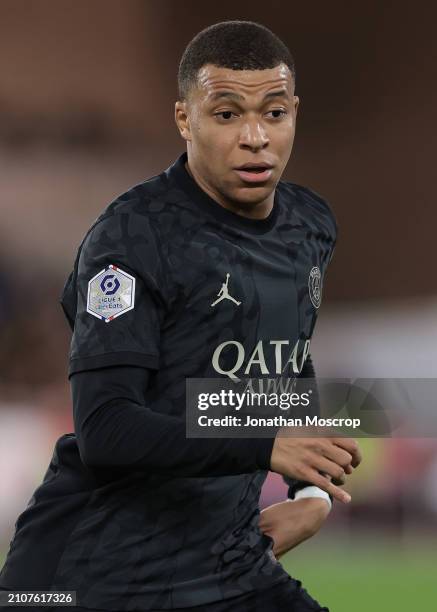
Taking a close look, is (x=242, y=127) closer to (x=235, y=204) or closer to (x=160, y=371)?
(x=235, y=204)

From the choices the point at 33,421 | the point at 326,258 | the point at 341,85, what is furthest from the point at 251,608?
the point at 341,85

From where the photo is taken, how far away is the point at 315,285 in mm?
1939

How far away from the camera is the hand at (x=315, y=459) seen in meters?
1.47

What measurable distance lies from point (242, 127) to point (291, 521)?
0.72m

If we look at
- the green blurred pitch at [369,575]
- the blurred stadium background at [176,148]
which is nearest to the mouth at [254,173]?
the green blurred pitch at [369,575]

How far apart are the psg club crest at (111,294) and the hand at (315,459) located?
309 millimetres

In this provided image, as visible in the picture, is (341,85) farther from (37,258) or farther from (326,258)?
(326,258)

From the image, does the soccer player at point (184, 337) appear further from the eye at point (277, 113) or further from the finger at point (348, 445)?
the finger at point (348, 445)

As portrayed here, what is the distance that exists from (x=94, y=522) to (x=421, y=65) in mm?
5488

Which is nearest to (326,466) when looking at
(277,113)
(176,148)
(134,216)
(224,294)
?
(224,294)

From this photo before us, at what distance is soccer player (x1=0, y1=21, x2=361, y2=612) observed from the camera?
64.0 inches

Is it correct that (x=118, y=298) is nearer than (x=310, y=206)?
Yes

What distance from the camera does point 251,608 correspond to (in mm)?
1757

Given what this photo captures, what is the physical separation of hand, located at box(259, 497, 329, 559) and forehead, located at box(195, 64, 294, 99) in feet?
2.44
